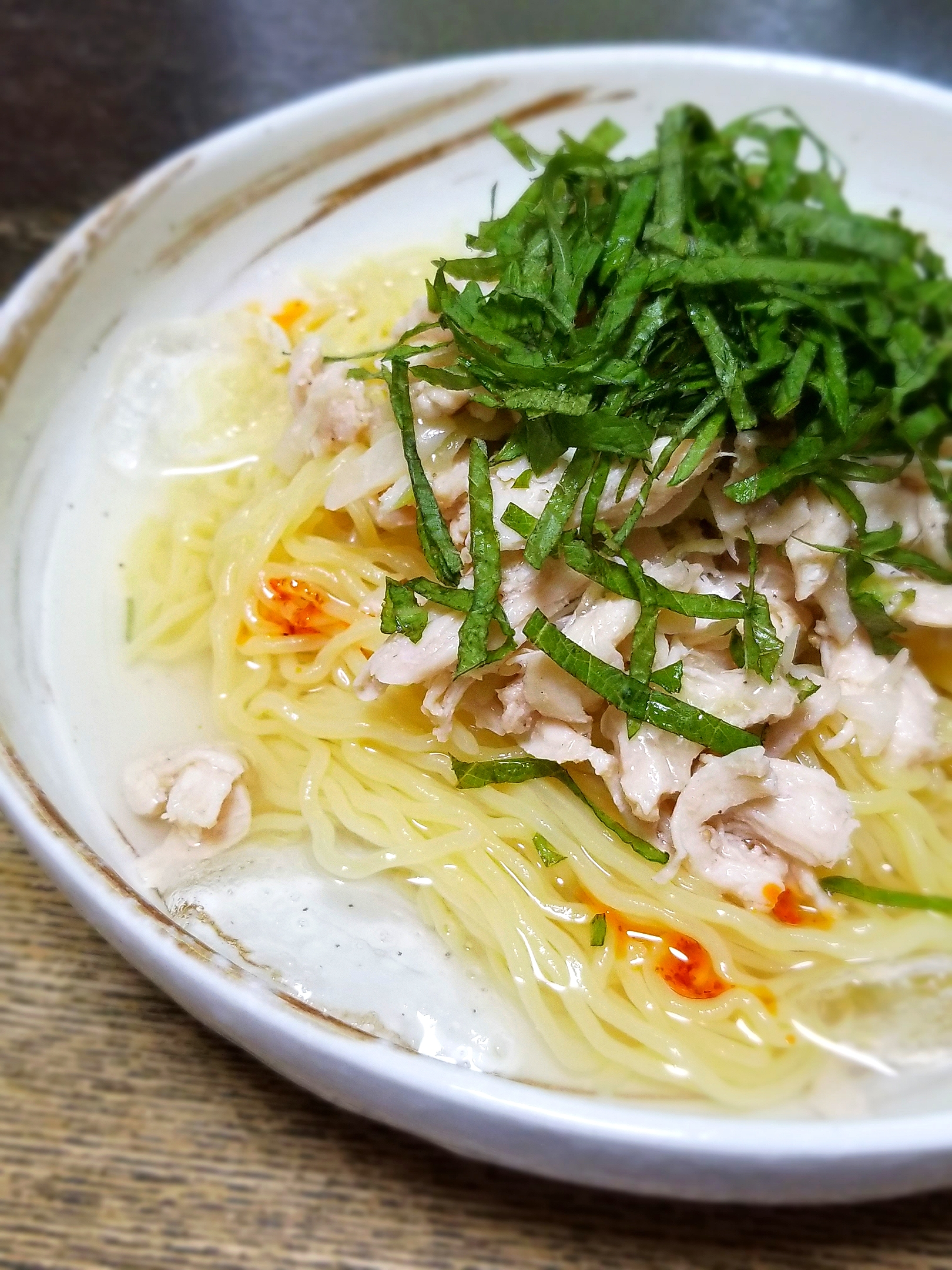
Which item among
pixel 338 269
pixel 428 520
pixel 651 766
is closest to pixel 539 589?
pixel 428 520

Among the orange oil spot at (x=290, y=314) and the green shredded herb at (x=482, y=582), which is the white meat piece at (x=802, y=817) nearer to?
the green shredded herb at (x=482, y=582)

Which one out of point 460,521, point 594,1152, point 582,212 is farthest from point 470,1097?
point 582,212

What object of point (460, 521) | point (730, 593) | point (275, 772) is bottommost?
point (275, 772)

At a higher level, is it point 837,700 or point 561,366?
point 561,366

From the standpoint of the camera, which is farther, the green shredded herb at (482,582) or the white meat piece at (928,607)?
the white meat piece at (928,607)

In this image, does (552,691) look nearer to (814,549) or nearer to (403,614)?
(403,614)

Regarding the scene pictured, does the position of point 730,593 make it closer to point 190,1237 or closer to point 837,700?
point 837,700

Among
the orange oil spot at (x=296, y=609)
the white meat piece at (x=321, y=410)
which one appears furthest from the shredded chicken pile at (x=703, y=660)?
the orange oil spot at (x=296, y=609)
